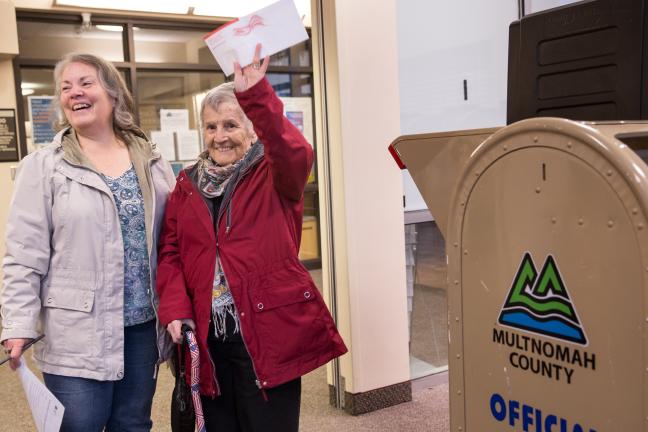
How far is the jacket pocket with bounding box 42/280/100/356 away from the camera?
1.73 metres

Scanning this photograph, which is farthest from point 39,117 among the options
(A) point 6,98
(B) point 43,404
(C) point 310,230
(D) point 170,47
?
(B) point 43,404

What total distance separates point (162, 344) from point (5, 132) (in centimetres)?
430

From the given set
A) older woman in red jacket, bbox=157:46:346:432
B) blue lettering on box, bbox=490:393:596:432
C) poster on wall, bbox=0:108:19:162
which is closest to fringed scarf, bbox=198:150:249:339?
older woman in red jacket, bbox=157:46:346:432

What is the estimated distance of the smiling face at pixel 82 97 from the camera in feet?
5.98

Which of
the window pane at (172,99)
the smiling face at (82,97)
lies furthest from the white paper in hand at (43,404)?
the window pane at (172,99)

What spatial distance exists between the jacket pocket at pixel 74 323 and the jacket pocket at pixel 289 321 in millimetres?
452

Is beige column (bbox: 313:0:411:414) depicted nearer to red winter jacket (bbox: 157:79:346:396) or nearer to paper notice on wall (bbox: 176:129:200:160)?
red winter jacket (bbox: 157:79:346:396)

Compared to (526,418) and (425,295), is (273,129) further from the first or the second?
(425,295)

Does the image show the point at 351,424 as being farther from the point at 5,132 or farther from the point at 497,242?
the point at 5,132

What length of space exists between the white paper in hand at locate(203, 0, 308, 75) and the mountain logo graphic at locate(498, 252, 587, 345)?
2.51 ft

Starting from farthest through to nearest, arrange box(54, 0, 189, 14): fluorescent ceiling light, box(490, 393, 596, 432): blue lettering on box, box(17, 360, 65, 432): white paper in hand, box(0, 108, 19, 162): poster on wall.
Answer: box(54, 0, 189, 14): fluorescent ceiling light < box(0, 108, 19, 162): poster on wall < box(17, 360, 65, 432): white paper in hand < box(490, 393, 596, 432): blue lettering on box

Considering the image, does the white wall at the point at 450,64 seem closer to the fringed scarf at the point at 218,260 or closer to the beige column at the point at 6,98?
the fringed scarf at the point at 218,260

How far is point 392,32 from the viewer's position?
10.1 ft

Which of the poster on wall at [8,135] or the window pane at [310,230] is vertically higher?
the poster on wall at [8,135]
